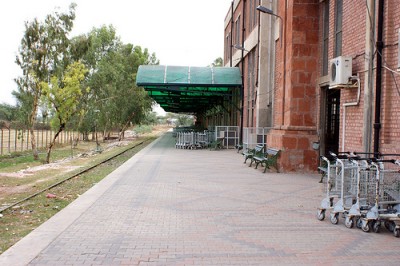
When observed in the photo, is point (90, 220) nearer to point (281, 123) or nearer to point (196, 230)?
point (196, 230)

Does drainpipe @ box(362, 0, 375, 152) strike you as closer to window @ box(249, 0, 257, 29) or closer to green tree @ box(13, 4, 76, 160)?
window @ box(249, 0, 257, 29)

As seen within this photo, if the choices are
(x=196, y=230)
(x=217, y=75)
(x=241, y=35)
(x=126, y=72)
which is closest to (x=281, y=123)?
(x=196, y=230)

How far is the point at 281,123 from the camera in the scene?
14188 mm

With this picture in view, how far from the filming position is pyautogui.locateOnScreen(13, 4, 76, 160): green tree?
25578mm

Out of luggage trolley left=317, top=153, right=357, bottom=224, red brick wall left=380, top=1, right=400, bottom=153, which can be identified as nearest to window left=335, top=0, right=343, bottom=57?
red brick wall left=380, top=1, right=400, bottom=153

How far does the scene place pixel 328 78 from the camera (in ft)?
40.9

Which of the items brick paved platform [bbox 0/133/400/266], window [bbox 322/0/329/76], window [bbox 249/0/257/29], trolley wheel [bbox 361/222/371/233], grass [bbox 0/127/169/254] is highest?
window [bbox 249/0/257/29]

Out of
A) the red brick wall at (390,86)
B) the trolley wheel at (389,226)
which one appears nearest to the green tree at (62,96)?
the red brick wall at (390,86)

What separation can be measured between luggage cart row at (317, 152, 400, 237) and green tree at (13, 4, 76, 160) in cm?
A: 2188

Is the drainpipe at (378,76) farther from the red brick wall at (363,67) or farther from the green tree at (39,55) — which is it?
the green tree at (39,55)

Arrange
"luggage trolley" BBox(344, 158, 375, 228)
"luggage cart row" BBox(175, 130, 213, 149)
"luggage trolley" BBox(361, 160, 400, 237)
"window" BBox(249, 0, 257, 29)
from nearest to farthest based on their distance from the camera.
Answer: "luggage trolley" BBox(361, 160, 400, 237) → "luggage trolley" BBox(344, 158, 375, 228) → "window" BBox(249, 0, 257, 29) → "luggage cart row" BBox(175, 130, 213, 149)

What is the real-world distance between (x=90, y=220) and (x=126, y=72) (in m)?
36.8

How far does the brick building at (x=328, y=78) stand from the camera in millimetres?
8500

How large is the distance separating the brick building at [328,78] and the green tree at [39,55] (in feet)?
40.9
